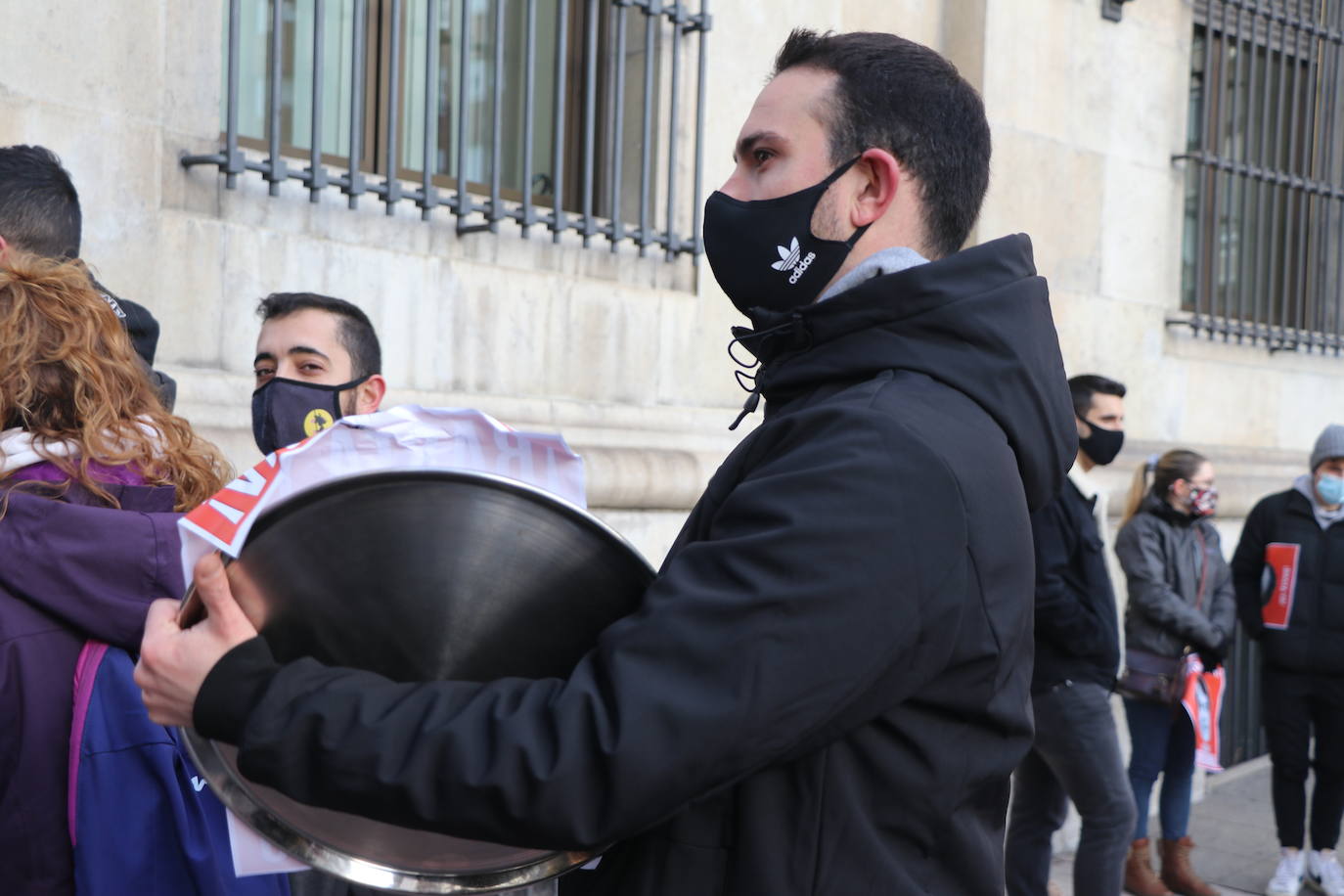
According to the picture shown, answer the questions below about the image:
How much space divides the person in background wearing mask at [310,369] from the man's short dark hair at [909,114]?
2.13 metres

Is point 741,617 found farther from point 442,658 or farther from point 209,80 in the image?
point 209,80

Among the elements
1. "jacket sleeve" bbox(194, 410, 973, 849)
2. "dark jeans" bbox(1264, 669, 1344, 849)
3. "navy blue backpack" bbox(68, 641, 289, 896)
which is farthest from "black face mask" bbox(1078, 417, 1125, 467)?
"jacket sleeve" bbox(194, 410, 973, 849)

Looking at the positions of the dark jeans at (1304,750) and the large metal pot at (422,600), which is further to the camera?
the dark jeans at (1304,750)

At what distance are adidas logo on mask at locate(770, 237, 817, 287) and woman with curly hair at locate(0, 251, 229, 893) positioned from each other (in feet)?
3.37

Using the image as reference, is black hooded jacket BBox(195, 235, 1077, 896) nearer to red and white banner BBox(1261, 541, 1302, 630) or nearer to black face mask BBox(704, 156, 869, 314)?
black face mask BBox(704, 156, 869, 314)

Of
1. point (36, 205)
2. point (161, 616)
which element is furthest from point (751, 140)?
point (36, 205)

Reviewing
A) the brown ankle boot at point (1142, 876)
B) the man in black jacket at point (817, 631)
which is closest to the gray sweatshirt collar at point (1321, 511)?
the brown ankle boot at point (1142, 876)

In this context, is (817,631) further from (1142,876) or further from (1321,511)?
(1321,511)

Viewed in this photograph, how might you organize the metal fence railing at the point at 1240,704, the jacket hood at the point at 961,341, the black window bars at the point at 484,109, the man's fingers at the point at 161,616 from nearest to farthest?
the man's fingers at the point at 161,616 → the jacket hood at the point at 961,341 → the black window bars at the point at 484,109 → the metal fence railing at the point at 1240,704

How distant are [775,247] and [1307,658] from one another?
531 cm

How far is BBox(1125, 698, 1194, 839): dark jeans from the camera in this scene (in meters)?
5.96

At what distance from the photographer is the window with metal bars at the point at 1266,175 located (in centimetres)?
800

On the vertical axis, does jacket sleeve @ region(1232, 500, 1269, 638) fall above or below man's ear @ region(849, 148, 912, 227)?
below

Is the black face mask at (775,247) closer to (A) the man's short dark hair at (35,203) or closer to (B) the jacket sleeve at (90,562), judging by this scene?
(B) the jacket sleeve at (90,562)
